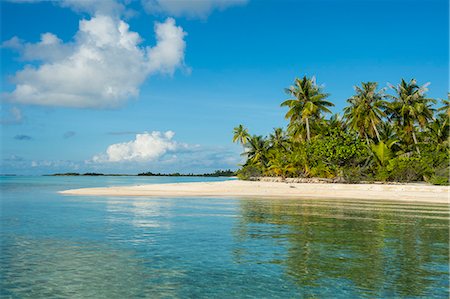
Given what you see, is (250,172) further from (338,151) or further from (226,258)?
(226,258)

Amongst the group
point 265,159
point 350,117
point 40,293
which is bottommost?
point 40,293

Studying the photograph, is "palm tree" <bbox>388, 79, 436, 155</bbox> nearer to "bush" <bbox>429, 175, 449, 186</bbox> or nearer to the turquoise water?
"bush" <bbox>429, 175, 449, 186</bbox>

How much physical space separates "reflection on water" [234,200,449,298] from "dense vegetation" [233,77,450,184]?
3219 cm

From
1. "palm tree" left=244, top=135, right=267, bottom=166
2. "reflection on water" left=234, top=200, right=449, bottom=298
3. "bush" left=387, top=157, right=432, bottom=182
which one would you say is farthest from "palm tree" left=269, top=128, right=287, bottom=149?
"reflection on water" left=234, top=200, right=449, bottom=298

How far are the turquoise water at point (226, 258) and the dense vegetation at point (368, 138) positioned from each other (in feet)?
110

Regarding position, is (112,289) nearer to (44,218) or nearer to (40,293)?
(40,293)

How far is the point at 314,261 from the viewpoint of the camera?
462 inches

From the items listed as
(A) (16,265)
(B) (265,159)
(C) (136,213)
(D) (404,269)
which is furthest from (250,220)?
(B) (265,159)

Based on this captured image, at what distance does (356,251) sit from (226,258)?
4.36 meters

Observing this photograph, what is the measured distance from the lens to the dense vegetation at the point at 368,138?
53.0 meters

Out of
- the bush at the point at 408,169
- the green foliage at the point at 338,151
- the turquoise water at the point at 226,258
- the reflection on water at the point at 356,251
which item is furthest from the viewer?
the green foliage at the point at 338,151

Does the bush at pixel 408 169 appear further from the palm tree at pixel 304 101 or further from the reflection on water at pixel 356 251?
the reflection on water at pixel 356 251

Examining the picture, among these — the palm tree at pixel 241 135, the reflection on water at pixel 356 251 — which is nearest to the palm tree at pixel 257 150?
the palm tree at pixel 241 135

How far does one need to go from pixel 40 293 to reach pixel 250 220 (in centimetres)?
1344
